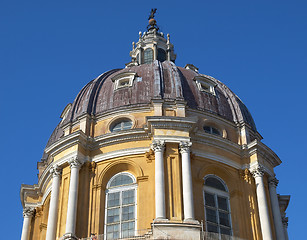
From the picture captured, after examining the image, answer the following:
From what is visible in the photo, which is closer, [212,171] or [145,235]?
[145,235]

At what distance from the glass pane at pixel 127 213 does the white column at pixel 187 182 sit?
10.6 feet

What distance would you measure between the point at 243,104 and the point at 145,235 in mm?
15173

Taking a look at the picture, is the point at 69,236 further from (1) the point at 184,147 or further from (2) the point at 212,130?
(2) the point at 212,130

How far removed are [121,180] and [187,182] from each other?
441 cm

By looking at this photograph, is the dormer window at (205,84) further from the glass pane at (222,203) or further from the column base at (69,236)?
the column base at (69,236)

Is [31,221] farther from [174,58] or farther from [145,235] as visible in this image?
[174,58]

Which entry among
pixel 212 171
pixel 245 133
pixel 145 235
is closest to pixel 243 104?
pixel 245 133

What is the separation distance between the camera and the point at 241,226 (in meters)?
33.7

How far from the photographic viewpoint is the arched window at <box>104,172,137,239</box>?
32.6 metres

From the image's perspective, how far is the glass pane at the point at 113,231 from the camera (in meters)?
32.4

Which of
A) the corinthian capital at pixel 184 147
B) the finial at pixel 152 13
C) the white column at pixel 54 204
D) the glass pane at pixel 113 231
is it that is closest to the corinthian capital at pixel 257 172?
the corinthian capital at pixel 184 147

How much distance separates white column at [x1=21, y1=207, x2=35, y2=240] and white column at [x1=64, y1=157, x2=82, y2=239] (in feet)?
19.7

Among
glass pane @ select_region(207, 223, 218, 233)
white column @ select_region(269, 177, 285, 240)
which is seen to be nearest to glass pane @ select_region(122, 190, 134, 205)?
glass pane @ select_region(207, 223, 218, 233)

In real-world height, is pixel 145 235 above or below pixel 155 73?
below
